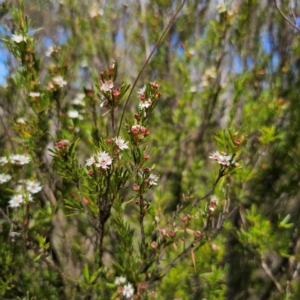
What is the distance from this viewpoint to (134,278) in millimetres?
1583

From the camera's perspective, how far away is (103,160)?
4.24ft

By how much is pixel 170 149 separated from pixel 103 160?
5.32 feet

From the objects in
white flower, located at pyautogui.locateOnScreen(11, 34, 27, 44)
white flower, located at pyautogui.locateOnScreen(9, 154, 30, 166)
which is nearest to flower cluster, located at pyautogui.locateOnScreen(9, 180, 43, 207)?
white flower, located at pyautogui.locateOnScreen(9, 154, 30, 166)

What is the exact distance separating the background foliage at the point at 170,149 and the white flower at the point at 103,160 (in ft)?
0.17

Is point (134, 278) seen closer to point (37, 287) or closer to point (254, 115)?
point (37, 287)

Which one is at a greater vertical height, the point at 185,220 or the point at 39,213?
the point at 39,213

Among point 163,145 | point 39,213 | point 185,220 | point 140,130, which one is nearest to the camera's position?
point 140,130

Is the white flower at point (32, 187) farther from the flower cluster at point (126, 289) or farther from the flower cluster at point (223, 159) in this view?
the flower cluster at point (223, 159)

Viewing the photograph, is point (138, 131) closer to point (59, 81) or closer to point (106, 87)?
point (106, 87)

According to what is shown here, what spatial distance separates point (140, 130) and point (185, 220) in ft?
1.64

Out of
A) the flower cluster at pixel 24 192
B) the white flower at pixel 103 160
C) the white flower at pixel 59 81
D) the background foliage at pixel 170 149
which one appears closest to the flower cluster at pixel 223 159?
the background foliage at pixel 170 149

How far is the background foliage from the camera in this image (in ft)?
5.82

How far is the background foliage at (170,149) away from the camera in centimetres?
177

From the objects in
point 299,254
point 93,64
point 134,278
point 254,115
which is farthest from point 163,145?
point 134,278
